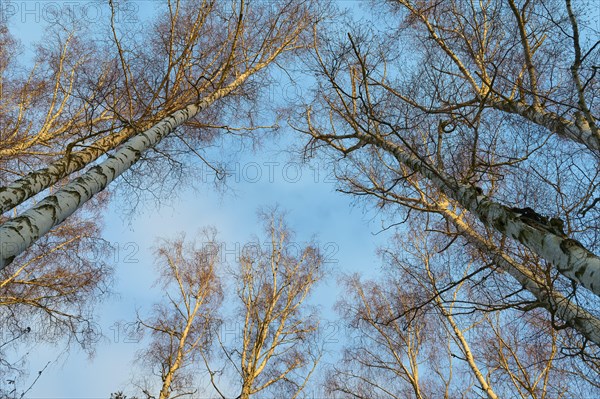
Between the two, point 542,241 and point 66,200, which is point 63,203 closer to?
point 66,200

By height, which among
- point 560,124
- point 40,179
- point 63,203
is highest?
point 560,124

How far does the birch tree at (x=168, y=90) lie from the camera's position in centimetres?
268

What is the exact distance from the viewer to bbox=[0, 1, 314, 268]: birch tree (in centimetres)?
268

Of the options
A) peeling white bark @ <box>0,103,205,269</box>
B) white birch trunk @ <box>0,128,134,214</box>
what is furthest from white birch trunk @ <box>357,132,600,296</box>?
white birch trunk @ <box>0,128,134,214</box>

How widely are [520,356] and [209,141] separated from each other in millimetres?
6015

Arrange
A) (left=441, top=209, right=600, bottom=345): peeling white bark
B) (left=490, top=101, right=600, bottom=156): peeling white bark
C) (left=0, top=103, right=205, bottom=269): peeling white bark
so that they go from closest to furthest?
(left=0, top=103, right=205, bottom=269): peeling white bark → (left=441, top=209, right=600, bottom=345): peeling white bark → (left=490, top=101, right=600, bottom=156): peeling white bark

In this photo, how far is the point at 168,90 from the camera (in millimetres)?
5078

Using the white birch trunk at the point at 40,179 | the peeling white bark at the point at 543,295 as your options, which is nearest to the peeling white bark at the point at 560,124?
the peeling white bark at the point at 543,295

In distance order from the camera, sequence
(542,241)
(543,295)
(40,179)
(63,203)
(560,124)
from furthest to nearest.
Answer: (560,124) → (543,295) → (40,179) → (63,203) → (542,241)

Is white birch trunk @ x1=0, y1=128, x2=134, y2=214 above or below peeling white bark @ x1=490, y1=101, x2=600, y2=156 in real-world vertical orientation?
below

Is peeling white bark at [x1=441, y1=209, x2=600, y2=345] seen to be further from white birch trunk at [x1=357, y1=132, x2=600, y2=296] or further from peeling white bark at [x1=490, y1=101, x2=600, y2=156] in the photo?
peeling white bark at [x1=490, y1=101, x2=600, y2=156]

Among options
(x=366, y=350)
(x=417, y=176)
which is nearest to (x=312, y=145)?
(x=417, y=176)

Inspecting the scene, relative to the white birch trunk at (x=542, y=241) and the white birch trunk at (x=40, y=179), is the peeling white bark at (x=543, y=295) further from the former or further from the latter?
the white birch trunk at (x=40, y=179)

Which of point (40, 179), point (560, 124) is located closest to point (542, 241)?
point (560, 124)
